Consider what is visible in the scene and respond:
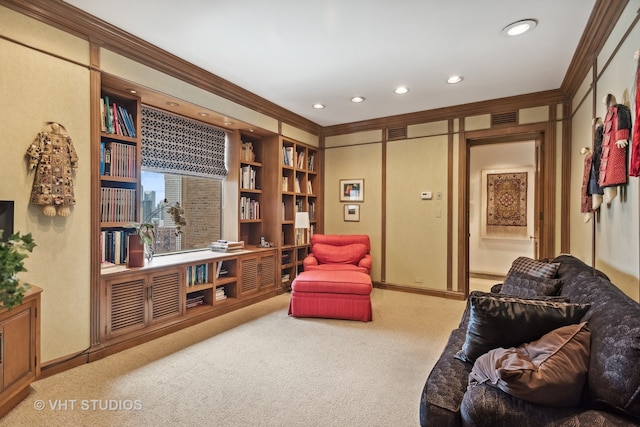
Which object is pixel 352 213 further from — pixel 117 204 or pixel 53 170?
pixel 53 170

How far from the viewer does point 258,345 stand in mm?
2883

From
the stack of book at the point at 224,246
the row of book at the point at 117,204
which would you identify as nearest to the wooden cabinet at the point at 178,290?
the stack of book at the point at 224,246

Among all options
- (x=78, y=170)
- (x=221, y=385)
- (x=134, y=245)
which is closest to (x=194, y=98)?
(x=78, y=170)

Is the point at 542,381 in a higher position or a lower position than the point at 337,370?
higher

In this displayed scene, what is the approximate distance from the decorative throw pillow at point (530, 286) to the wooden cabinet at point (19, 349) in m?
3.10

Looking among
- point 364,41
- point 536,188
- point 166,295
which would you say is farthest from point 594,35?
point 166,295

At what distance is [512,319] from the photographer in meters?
1.45

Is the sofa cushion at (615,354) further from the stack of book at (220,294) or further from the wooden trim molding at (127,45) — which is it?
the wooden trim molding at (127,45)

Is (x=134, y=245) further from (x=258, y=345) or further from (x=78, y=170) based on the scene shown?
(x=258, y=345)

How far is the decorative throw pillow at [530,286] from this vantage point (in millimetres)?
2109

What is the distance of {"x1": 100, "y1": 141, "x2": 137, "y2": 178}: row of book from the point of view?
284cm

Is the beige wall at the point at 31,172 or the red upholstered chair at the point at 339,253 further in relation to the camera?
the red upholstered chair at the point at 339,253

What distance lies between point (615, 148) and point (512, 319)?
1415mm

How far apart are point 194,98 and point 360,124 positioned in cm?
273
